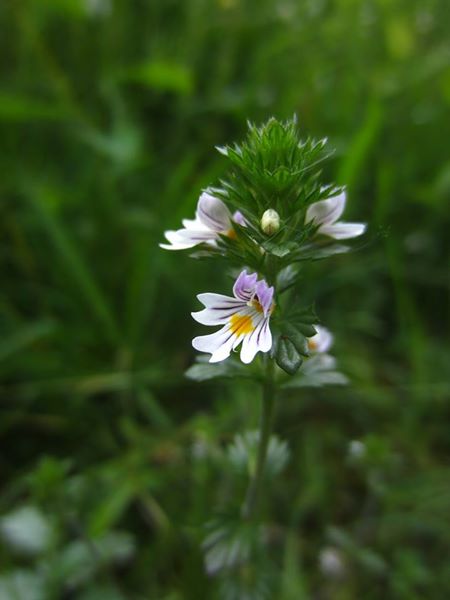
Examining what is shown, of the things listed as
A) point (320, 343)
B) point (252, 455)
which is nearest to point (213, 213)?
point (320, 343)

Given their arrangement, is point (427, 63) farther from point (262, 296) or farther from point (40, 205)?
point (262, 296)

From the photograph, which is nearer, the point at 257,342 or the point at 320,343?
the point at 257,342

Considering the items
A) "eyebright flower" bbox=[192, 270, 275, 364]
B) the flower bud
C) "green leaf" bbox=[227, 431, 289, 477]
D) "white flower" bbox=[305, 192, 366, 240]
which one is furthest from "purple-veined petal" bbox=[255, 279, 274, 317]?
"green leaf" bbox=[227, 431, 289, 477]

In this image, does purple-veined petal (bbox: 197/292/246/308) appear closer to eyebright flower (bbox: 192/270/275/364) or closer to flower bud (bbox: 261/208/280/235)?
eyebright flower (bbox: 192/270/275/364)

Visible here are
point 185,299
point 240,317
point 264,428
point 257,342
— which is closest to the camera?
point 257,342

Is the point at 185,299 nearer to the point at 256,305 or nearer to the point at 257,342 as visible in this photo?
the point at 256,305

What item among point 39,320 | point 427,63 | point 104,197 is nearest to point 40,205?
point 104,197

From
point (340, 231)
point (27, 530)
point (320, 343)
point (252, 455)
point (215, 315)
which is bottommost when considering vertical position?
point (27, 530)

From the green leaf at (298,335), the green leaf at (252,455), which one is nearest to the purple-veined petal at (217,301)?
the green leaf at (298,335)
